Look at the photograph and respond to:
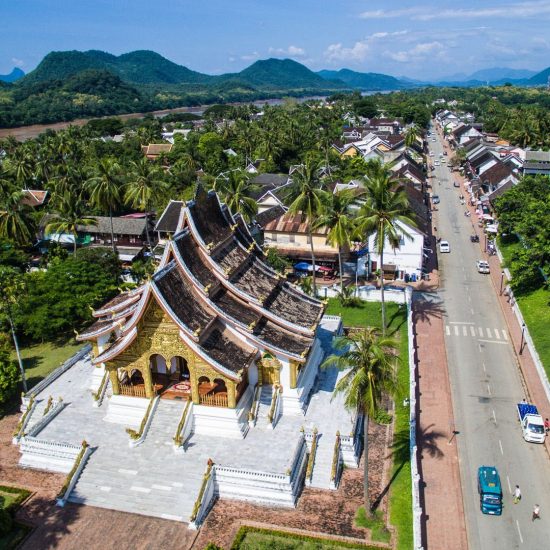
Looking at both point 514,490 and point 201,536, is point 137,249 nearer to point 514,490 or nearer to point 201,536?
point 201,536

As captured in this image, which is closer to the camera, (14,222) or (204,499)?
(204,499)

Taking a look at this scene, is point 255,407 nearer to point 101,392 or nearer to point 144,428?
point 144,428

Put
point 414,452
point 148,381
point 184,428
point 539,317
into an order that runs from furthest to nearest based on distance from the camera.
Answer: point 539,317, point 148,381, point 184,428, point 414,452

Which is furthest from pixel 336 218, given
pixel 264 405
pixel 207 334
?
pixel 207 334

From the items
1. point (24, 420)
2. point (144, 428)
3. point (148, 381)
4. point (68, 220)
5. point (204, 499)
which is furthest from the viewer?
point (68, 220)

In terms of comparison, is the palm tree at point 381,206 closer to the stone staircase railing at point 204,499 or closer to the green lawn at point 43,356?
the stone staircase railing at point 204,499

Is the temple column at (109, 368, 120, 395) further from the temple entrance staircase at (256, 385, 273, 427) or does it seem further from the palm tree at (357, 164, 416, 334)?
the palm tree at (357, 164, 416, 334)
